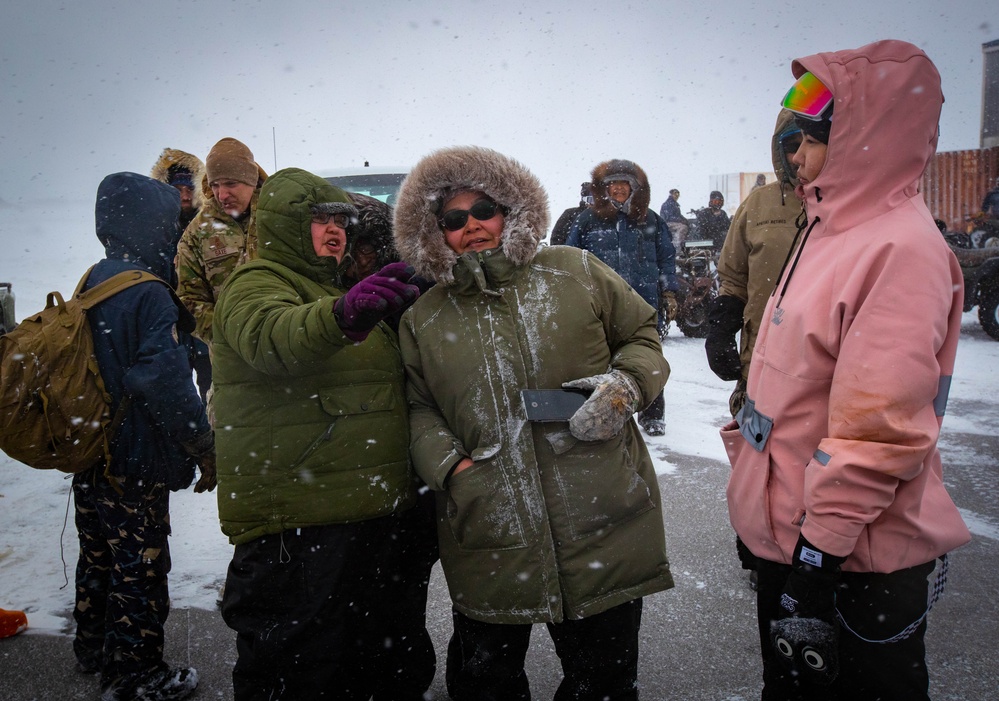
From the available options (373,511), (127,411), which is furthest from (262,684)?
(127,411)

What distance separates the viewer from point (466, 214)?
2.07 metres

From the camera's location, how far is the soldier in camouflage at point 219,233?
3.48 meters

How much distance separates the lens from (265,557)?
79.1 inches

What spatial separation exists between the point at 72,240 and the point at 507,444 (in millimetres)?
21839

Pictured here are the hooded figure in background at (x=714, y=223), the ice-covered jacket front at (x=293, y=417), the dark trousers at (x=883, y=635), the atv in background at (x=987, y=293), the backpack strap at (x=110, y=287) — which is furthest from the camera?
the hooded figure in background at (x=714, y=223)

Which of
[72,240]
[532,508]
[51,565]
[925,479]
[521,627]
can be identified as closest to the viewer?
[925,479]

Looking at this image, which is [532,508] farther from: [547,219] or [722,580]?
[722,580]

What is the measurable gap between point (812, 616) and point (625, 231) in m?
4.34

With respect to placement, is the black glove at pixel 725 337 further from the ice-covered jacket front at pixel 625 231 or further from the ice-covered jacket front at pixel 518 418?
the ice-covered jacket front at pixel 625 231

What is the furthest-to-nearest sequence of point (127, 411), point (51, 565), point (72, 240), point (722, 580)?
point (72, 240), point (51, 565), point (722, 580), point (127, 411)

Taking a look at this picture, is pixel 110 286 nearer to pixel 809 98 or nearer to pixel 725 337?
pixel 809 98

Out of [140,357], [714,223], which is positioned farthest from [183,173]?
[714,223]

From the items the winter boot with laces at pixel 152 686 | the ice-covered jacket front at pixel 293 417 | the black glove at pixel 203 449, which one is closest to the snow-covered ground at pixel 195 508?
the winter boot with laces at pixel 152 686

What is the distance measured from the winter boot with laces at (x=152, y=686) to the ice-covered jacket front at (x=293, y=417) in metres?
0.96
